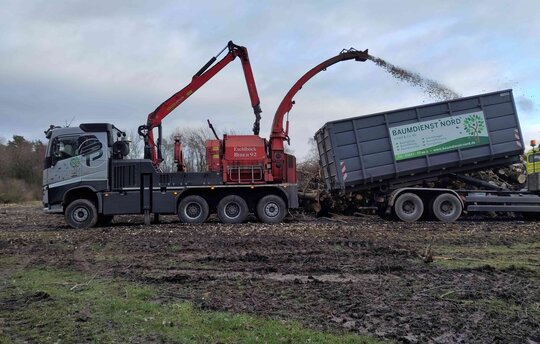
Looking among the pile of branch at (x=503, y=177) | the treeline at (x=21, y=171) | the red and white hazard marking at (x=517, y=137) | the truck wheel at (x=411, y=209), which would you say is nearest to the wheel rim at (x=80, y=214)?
the truck wheel at (x=411, y=209)

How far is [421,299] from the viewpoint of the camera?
6102 mm

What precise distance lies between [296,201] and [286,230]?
105 inches

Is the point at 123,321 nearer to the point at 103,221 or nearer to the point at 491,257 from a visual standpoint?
the point at 491,257

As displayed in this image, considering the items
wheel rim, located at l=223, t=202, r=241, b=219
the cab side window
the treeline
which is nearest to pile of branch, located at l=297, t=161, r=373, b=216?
wheel rim, located at l=223, t=202, r=241, b=219

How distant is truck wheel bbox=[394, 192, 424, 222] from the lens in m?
15.8

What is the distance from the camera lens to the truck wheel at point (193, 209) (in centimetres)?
1625

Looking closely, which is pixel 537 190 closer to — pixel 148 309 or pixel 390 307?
pixel 390 307

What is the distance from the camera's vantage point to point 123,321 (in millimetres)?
5215

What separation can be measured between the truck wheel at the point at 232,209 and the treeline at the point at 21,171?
3308cm

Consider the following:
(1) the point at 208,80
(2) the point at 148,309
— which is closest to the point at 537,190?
(1) the point at 208,80

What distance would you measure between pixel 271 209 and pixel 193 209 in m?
2.57

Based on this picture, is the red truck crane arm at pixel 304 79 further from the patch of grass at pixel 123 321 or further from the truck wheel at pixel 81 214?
the patch of grass at pixel 123 321

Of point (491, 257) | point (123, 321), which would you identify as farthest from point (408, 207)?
point (123, 321)

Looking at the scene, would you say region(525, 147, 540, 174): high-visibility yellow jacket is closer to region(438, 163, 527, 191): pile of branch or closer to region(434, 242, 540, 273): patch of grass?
region(438, 163, 527, 191): pile of branch
